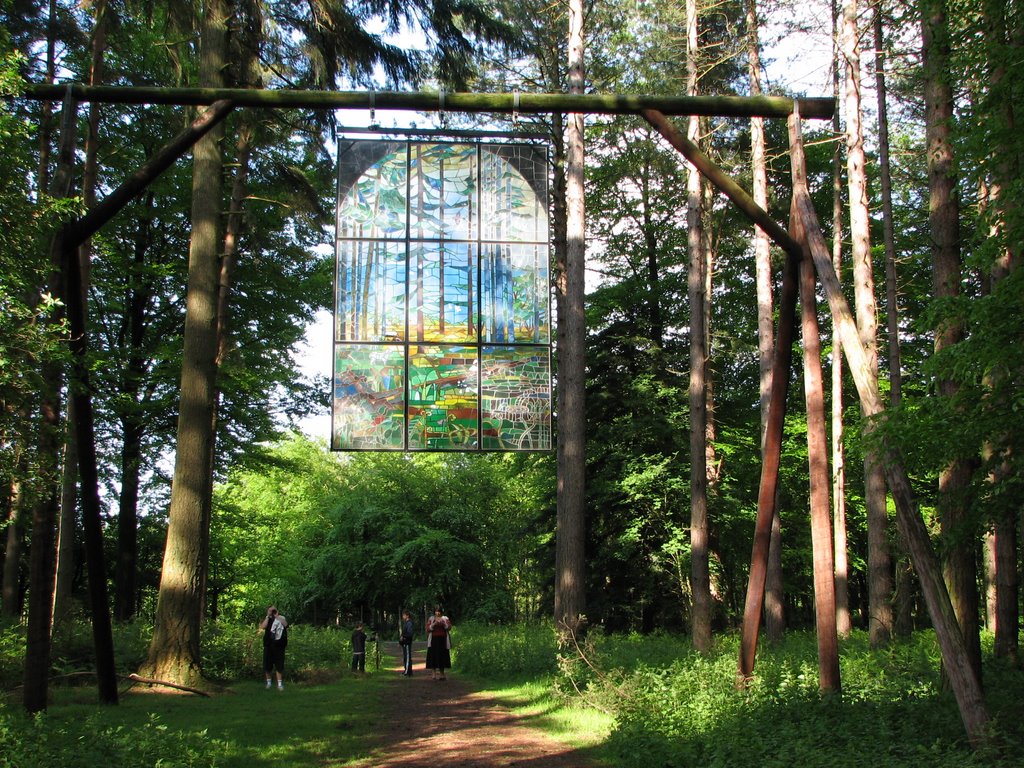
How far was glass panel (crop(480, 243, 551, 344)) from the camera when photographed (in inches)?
493

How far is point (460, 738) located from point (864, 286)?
10.3m

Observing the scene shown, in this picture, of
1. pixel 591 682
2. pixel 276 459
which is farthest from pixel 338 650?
pixel 591 682

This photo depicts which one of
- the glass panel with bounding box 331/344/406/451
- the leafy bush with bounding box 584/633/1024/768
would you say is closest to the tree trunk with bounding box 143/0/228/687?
the glass panel with bounding box 331/344/406/451

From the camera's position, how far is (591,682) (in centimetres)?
1231

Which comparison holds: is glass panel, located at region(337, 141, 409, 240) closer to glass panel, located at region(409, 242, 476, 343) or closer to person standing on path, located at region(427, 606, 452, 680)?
glass panel, located at region(409, 242, 476, 343)

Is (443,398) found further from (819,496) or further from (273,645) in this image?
(273,645)

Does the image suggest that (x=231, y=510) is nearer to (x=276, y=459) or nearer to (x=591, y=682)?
(x=276, y=459)

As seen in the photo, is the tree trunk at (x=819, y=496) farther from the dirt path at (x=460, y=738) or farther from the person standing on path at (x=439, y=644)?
the person standing on path at (x=439, y=644)

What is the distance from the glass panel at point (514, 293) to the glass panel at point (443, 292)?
0.21 meters

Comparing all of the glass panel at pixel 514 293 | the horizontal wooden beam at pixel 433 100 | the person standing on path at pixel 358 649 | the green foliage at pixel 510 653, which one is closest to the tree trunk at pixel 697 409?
the green foliage at pixel 510 653

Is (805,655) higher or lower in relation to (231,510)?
lower

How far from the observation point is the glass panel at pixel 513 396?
40.5ft

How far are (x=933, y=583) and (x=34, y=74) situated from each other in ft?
58.9

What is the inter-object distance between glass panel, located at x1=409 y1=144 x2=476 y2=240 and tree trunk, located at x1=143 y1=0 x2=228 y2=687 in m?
3.89
